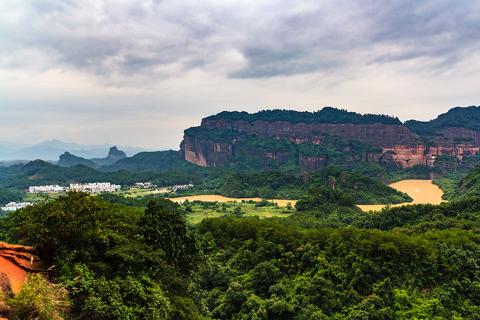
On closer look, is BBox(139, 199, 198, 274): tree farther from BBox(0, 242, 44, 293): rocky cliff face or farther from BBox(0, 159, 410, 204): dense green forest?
BBox(0, 159, 410, 204): dense green forest

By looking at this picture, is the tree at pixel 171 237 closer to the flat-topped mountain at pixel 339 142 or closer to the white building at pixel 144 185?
the white building at pixel 144 185

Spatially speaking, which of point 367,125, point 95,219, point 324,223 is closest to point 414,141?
point 367,125

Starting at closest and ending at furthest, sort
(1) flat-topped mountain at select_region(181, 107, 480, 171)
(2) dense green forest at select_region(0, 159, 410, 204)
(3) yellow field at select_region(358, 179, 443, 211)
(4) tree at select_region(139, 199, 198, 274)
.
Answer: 1. (4) tree at select_region(139, 199, 198, 274)
2. (3) yellow field at select_region(358, 179, 443, 211)
3. (2) dense green forest at select_region(0, 159, 410, 204)
4. (1) flat-topped mountain at select_region(181, 107, 480, 171)

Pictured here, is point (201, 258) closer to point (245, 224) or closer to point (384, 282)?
point (384, 282)

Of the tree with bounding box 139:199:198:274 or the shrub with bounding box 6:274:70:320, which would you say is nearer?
the shrub with bounding box 6:274:70:320

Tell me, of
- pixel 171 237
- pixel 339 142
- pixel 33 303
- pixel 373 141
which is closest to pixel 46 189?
pixel 339 142

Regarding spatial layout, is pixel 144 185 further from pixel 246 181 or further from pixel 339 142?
pixel 339 142

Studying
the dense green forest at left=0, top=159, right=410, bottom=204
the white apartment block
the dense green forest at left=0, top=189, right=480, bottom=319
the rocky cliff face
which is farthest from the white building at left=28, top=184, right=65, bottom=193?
the rocky cliff face
